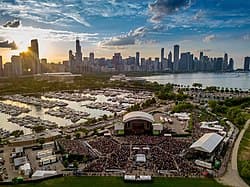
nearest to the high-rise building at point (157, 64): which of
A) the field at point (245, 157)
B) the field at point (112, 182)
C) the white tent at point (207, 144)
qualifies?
the field at point (245, 157)

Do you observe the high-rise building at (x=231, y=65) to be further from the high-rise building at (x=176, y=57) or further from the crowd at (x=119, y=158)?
the crowd at (x=119, y=158)

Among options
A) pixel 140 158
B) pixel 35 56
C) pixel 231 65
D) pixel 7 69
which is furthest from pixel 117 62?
pixel 140 158

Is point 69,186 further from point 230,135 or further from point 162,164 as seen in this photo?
point 230,135

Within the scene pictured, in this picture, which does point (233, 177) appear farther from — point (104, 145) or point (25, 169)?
point (25, 169)

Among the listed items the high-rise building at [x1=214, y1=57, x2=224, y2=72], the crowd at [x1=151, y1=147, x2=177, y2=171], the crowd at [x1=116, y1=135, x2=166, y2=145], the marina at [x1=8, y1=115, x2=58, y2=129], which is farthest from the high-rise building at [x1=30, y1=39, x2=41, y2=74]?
the high-rise building at [x1=214, y1=57, x2=224, y2=72]

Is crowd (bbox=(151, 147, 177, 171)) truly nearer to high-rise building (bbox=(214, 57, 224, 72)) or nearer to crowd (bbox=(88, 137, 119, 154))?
crowd (bbox=(88, 137, 119, 154))

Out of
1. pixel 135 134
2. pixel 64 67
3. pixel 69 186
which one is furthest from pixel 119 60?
pixel 69 186
